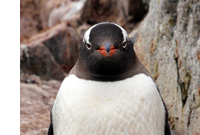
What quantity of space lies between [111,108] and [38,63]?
124 inches

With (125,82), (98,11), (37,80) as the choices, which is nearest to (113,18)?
(98,11)

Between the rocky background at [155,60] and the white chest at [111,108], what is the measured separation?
1.61 feet

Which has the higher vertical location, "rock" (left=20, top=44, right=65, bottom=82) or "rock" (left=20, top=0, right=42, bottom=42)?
"rock" (left=20, top=44, right=65, bottom=82)

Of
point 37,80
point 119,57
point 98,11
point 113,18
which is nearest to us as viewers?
point 119,57

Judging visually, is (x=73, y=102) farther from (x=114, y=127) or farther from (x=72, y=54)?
(x=72, y=54)

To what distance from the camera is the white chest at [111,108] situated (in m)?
1.84

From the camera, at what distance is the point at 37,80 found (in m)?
4.56

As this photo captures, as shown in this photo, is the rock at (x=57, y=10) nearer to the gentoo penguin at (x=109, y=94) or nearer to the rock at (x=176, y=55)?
the rock at (x=176, y=55)

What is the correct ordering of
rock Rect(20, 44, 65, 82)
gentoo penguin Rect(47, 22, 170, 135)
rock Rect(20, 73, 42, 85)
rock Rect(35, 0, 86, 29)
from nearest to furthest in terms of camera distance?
gentoo penguin Rect(47, 22, 170, 135)
rock Rect(20, 73, 42, 85)
rock Rect(20, 44, 65, 82)
rock Rect(35, 0, 86, 29)

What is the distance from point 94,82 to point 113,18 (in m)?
4.53

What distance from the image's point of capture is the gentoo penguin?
1813 millimetres

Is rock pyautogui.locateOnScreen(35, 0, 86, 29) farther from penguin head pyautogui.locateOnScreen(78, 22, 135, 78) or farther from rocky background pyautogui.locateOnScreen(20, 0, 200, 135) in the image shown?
penguin head pyautogui.locateOnScreen(78, 22, 135, 78)

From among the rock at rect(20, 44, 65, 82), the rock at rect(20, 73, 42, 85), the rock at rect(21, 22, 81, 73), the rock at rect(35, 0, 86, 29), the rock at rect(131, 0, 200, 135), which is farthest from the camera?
the rock at rect(35, 0, 86, 29)

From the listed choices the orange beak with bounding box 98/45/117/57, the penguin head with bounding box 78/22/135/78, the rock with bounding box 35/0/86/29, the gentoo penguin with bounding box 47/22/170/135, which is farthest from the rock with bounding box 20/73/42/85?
the rock with bounding box 35/0/86/29
